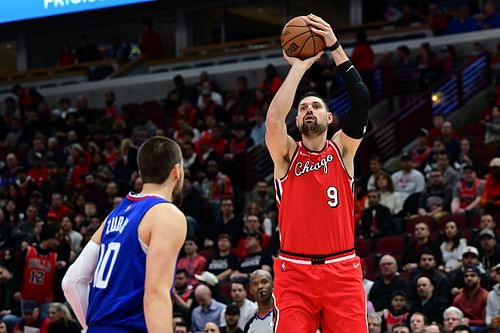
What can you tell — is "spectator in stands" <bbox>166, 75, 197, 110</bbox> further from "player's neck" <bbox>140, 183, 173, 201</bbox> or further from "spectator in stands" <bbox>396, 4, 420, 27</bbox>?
"player's neck" <bbox>140, 183, 173, 201</bbox>

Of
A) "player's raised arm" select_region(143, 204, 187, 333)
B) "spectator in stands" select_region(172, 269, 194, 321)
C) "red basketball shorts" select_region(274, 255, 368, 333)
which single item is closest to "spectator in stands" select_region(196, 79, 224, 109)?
"spectator in stands" select_region(172, 269, 194, 321)

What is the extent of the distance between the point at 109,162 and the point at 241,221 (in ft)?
15.7

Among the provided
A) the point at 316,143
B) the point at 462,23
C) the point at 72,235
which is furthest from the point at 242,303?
the point at 462,23

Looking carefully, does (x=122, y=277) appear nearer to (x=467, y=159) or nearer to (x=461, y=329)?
(x=461, y=329)

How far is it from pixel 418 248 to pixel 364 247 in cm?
104

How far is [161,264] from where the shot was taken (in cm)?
466

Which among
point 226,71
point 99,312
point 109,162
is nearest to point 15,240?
point 109,162

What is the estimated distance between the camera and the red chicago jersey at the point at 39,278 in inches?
568

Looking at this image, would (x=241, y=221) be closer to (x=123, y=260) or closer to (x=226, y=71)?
(x=226, y=71)

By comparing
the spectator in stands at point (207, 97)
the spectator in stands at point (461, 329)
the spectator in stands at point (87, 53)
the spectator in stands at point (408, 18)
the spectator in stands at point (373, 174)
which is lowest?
the spectator in stands at point (461, 329)

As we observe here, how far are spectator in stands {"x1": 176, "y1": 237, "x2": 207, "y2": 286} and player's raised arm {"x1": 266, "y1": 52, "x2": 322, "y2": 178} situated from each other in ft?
22.2

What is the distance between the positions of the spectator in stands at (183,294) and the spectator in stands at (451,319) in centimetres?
330

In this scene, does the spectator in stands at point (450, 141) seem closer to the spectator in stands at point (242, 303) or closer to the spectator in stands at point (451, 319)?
the spectator in stands at point (242, 303)

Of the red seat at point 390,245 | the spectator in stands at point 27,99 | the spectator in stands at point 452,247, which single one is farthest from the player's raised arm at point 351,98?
the spectator in stands at point 27,99
